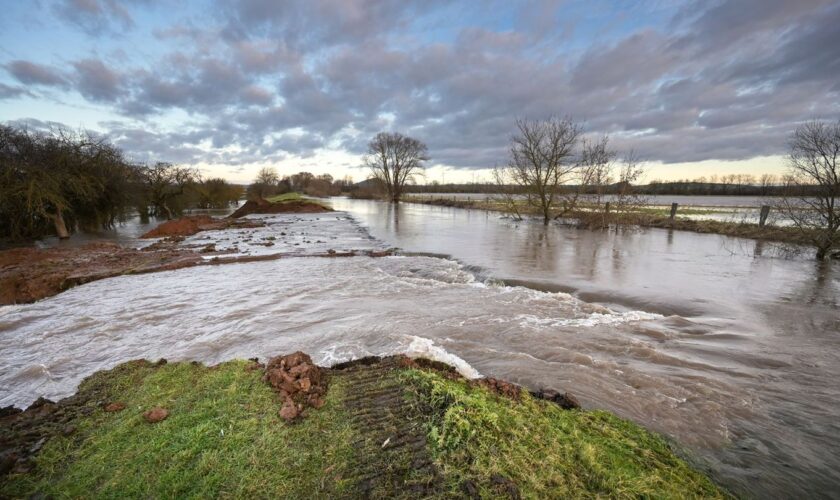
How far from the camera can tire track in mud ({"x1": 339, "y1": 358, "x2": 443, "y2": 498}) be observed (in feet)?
7.19

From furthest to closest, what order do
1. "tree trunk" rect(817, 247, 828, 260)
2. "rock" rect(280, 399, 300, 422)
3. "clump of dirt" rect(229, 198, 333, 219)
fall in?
"clump of dirt" rect(229, 198, 333, 219) < "tree trunk" rect(817, 247, 828, 260) < "rock" rect(280, 399, 300, 422)

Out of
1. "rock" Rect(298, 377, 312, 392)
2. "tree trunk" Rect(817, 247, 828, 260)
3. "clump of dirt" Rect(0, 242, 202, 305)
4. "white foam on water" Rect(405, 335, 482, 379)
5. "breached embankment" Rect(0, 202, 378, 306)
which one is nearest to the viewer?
"rock" Rect(298, 377, 312, 392)

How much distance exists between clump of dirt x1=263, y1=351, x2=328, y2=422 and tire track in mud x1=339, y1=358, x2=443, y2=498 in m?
0.26

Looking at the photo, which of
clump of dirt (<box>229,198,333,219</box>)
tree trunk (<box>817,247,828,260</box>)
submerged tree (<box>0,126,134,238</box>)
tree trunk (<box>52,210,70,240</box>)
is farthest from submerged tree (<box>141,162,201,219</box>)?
tree trunk (<box>817,247,828,260</box>)

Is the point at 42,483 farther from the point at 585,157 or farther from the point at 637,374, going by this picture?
the point at 585,157

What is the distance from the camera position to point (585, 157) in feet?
72.2

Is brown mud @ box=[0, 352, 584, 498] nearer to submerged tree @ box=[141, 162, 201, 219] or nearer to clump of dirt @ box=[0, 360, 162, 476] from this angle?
clump of dirt @ box=[0, 360, 162, 476]

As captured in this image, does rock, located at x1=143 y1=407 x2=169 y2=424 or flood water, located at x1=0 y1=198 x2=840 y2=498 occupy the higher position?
rock, located at x1=143 y1=407 x2=169 y2=424

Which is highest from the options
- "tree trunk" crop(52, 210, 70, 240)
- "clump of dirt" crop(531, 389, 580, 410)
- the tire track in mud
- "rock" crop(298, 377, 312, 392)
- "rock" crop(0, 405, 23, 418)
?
"tree trunk" crop(52, 210, 70, 240)

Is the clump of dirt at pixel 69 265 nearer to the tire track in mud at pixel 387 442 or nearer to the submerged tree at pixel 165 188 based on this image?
the tire track in mud at pixel 387 442

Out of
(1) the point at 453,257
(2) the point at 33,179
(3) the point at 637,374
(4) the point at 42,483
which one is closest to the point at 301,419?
(4) the point at 42,483

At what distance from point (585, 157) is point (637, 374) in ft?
68.0

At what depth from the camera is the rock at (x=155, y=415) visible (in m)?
2.92

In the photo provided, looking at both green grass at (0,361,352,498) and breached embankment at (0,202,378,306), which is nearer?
green grass at (0,361,352,498)
